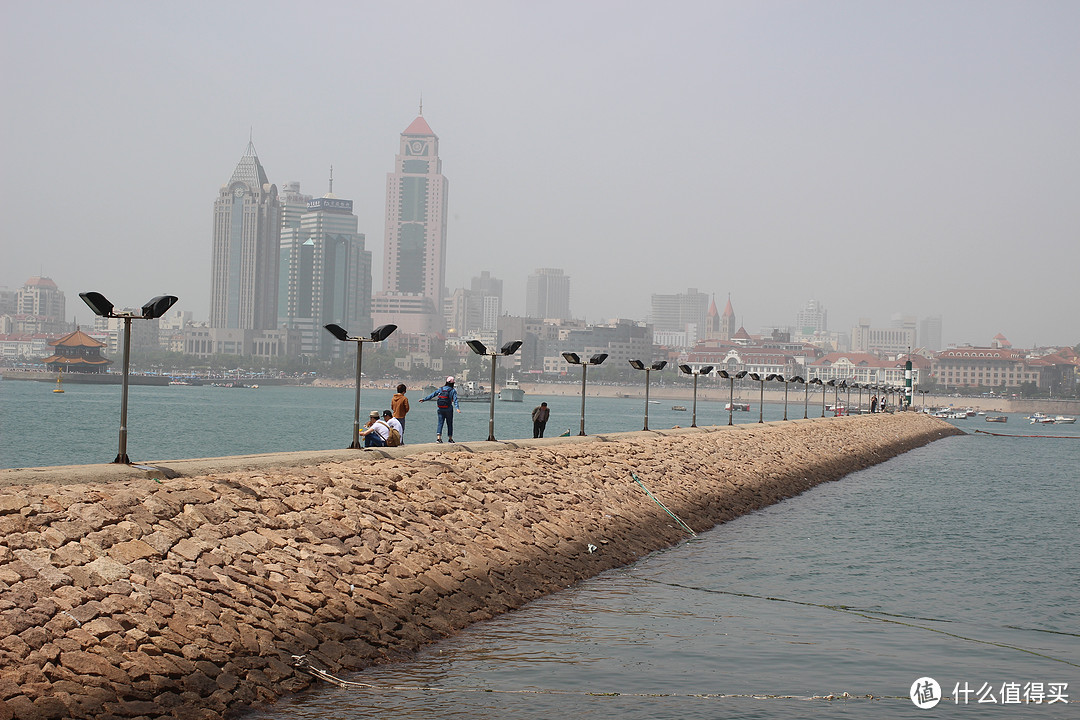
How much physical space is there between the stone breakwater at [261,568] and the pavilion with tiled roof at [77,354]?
156m

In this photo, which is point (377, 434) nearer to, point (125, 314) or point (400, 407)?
point (400, 407)

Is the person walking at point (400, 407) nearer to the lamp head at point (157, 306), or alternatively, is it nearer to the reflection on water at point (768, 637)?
the reflection on water at point (768, 637)

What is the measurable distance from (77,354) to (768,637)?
167m

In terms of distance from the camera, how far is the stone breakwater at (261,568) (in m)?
10.1

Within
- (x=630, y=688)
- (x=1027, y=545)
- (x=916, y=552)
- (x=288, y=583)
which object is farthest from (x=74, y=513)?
(x=1027, y=545)

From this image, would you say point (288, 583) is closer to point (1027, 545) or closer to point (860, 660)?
point (860, 660)

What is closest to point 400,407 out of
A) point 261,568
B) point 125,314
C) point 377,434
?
point 377,434

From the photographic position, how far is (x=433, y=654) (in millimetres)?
13219

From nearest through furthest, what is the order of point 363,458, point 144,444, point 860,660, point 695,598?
point 860,660
point 695,598
point 363,458
point 144,444

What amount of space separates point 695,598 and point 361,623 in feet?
20.8

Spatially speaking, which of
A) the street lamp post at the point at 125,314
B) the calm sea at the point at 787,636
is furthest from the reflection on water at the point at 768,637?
the street lamp post at the point at 125,314

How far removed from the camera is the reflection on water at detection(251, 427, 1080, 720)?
38.0ft

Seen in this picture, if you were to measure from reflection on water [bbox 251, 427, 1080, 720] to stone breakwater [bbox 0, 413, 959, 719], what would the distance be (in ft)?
2.12

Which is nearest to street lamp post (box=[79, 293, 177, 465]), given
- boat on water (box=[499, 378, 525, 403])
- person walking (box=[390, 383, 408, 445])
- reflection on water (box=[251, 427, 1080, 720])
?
reflection on water (box=[251, 427, 1080, 720])
